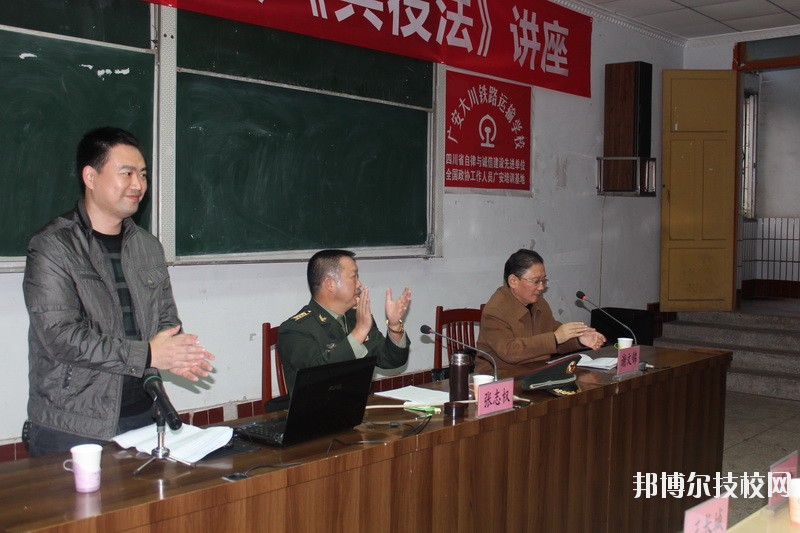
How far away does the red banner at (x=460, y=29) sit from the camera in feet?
12.0

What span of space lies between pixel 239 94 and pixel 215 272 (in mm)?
802

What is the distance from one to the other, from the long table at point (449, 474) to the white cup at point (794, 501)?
85cm

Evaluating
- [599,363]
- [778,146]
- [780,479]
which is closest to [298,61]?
[599,363]

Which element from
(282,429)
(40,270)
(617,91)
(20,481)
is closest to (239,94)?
(40,270)

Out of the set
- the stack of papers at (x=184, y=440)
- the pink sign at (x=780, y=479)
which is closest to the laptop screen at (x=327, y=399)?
the stack of papers at (x=184, y=440)

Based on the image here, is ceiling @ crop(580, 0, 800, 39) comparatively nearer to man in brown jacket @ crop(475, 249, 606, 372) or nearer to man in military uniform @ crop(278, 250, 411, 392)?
man in brown jacket @ crop(475, 249, 606, 372)

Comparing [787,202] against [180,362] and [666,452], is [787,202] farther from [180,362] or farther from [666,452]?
[180,362]

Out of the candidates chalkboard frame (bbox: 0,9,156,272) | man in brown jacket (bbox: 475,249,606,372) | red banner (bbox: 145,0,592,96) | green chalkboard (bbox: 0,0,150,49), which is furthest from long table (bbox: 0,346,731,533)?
red banner (bbox: 145,0,592,96)

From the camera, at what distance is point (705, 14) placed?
613 centimetres

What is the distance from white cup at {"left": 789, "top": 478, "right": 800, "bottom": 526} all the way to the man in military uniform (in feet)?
4.47

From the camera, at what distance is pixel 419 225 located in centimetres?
458

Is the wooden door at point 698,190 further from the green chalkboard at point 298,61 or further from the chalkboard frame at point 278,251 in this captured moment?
the green chalkboard at point 298,61

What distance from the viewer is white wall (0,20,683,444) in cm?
353

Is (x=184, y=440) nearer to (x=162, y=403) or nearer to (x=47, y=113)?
(x=162, y=403)
